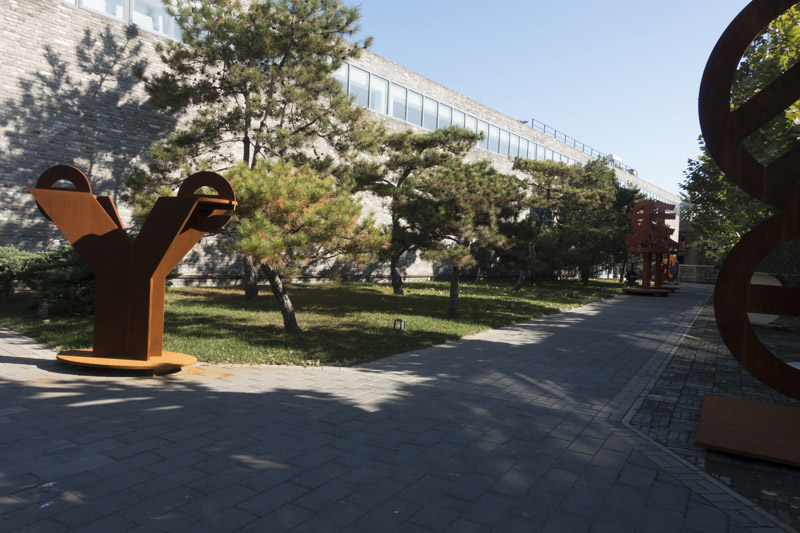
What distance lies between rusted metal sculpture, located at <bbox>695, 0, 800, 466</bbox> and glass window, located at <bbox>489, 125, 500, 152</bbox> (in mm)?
29561

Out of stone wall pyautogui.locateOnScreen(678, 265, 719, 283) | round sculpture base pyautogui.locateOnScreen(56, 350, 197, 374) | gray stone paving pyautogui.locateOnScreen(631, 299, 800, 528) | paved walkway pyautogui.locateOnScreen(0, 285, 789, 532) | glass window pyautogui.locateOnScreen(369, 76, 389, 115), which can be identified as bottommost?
paved walkway pyautogui.locateOnScreen(0, 285, 789, 532)

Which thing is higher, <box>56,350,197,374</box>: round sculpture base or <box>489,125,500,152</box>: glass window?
<box>489,125,500,152</box>: glass window

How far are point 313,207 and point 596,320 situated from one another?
9419 millimetres

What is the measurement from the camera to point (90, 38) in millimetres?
15258

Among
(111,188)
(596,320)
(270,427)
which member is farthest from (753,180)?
(111,188)

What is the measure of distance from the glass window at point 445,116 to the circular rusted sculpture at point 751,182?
82.6 ft

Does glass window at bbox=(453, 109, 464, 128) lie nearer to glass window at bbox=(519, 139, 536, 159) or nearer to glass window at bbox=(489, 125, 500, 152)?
glass window at bbox=(489, 125, 500, 152)

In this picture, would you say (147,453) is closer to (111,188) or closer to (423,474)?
(423,474)

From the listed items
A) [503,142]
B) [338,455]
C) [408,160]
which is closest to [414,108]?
[503,142]

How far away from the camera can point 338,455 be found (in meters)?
4.03

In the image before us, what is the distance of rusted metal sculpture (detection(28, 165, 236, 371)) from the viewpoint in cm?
639

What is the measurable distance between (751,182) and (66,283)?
11.3m

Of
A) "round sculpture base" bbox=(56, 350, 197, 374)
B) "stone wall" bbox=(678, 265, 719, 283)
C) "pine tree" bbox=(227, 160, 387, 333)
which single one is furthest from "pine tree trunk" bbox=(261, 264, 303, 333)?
"stone wall" bbox=(678, 265, 719, 283)

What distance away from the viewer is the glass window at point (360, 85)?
2359 cm
